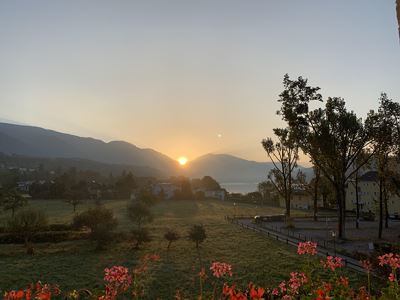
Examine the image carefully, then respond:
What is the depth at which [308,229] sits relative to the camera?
5119 cm

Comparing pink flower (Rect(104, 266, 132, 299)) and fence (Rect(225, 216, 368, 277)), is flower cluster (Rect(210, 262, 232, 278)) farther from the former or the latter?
fence (Rect(225, 216, 368, 277))

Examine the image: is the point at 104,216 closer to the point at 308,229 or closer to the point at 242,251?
the point at 242,251

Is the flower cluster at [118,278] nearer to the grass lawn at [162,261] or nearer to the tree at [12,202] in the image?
the grass lawn at [162,261]

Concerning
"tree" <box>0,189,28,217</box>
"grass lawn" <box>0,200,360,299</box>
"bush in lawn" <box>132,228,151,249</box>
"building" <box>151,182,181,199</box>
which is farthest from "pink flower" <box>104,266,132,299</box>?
"building" <box>151,182,181,199</box>

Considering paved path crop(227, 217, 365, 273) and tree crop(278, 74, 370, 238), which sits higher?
tree crop(278, 74, 370, 238)

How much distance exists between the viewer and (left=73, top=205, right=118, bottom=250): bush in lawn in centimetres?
3928

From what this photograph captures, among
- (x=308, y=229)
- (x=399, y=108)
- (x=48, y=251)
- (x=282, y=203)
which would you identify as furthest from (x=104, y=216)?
(x=282, y=203)

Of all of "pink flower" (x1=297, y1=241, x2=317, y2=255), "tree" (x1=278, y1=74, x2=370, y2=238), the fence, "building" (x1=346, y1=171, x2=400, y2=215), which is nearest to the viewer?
"pink flower" (x1=297, y1=241, x2=317, y2=255)

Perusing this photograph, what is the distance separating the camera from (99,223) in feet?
144

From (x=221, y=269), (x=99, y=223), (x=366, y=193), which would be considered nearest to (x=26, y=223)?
(x=99, y=223)

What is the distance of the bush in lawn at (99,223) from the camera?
3928 centimetres

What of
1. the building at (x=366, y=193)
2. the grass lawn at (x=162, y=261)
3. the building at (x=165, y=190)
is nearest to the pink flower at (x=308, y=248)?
the grass lawn at (x=162, y=261)

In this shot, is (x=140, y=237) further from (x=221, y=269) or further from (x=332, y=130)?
(x=221, y=269)

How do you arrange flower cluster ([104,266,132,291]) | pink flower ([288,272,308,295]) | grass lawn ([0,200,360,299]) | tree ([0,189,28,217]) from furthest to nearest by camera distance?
tree ([0,189,28,217])
grass lawn ([0,200,360,299])
pink flower ([288,272,308,295])
flower cluster ([104,266,132,291])
